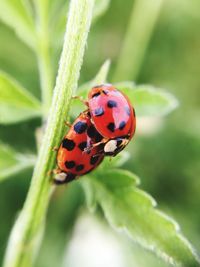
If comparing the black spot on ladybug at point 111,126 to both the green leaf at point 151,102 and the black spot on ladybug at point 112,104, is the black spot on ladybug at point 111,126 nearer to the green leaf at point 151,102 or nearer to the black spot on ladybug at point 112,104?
the black spot on ladybug at point 112,104

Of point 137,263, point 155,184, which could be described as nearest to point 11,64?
point 155,184

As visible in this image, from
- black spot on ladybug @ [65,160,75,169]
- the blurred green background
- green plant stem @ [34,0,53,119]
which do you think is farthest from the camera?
the blurred green background

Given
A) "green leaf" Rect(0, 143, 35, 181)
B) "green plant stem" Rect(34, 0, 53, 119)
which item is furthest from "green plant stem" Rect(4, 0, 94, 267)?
"green plant stem" Rect(34, 0, 53, 119)

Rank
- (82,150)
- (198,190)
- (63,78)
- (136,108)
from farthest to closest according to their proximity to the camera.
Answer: (198,190) < (136,108) < (82,150) < (63,78)

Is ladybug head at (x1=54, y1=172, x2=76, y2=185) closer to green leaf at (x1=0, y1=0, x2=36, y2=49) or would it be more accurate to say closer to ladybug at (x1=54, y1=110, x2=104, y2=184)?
ladybug at (x1=54, y1=110, x2=104, y2=184)

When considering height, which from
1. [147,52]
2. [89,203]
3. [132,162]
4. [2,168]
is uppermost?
[147,52]

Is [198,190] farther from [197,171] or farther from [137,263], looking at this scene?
[137,263]

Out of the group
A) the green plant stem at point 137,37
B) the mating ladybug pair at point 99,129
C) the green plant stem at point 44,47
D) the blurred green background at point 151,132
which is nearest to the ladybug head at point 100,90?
the mating ladybug pair at point 99,129

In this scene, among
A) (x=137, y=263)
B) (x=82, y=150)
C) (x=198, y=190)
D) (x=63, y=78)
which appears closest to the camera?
(x=63, y=78)

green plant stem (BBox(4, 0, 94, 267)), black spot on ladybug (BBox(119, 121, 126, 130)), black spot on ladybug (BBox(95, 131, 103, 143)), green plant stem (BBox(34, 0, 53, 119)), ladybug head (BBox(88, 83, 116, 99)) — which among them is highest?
green plant stem (BBox(34, 0, 53, 119))
